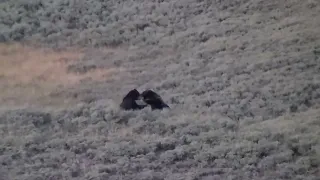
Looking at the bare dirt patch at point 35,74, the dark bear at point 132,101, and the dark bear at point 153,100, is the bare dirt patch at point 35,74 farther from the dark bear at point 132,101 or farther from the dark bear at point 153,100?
the dark bear at point 153,100

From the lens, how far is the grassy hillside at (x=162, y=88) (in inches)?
117

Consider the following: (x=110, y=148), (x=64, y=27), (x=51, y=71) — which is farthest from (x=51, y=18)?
(x=110, y=148)

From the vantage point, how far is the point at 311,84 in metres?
3.87

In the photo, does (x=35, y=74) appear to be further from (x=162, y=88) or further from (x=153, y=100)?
(x=153, y=100)

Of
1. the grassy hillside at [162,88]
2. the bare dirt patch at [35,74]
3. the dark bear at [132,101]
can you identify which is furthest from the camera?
the bare dirt patch at [35,74]

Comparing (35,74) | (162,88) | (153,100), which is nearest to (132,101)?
(153,100)

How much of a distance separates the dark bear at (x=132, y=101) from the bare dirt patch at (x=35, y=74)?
43 centimetres

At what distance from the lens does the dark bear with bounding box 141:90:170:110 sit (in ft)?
12.1

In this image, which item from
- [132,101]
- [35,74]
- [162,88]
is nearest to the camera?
[132,101]

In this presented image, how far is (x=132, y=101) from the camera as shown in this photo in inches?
146

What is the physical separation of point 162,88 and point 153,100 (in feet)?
1.19

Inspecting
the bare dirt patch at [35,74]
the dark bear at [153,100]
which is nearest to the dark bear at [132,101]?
the dark bear at [153,100]

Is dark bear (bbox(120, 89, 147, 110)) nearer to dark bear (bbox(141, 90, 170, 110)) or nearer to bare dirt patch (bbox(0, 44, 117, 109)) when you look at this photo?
dark bear (bbox(141, 90, 170, 110))

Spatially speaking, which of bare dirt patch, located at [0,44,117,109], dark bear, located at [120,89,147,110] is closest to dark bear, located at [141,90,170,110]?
dark bear, located at [120,89,147,110]
